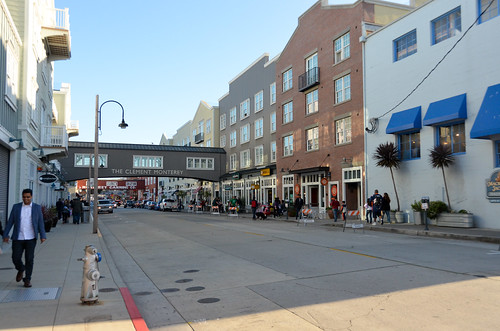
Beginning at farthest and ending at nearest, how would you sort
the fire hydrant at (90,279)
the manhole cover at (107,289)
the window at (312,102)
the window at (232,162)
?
the window at (232,162), the window at (312,102), the manhole cover at (107,289), the fire hydrant at (90,279)

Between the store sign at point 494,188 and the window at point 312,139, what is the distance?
14479mm

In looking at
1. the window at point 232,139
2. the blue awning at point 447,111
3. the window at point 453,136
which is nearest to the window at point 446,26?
the blue awning at point 447,111

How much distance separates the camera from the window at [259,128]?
4284 centimetres

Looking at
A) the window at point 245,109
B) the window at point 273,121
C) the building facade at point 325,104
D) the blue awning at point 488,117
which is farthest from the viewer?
the window at point 245,109

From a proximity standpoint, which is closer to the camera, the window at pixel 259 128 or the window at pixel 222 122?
the window at pixel 259 128

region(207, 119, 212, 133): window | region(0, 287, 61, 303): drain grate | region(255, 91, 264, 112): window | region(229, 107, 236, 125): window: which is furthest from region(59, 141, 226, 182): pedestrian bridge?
region(0, 287, 61, 303): drain grate

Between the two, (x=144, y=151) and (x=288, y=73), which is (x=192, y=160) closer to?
(x=144, y=151)

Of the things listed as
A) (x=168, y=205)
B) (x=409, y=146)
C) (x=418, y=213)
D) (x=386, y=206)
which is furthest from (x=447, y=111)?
(x=168, y=205)

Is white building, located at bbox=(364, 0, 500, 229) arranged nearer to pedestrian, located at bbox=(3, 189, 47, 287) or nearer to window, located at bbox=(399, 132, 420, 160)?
window, located at bbox=(399, 132, 420, 160)

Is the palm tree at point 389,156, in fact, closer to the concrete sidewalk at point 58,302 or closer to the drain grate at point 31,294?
the concrete sidewalk at point 58,302

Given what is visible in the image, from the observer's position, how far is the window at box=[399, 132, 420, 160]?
2223 centimetres

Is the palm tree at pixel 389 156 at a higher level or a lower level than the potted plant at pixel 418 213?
higher

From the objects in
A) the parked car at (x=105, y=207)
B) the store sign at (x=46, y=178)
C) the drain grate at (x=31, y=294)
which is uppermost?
the store sign at (x=46, y=178)

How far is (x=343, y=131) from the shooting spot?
28328mm
